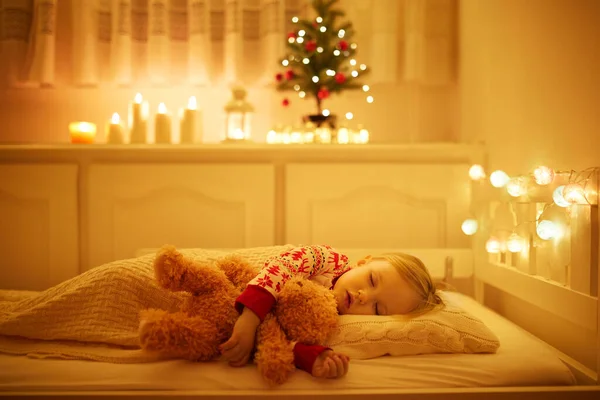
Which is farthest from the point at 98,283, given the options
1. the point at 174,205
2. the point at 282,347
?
the point at 174,205

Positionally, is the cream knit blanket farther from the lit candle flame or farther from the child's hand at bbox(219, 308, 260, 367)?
the lit candle flame

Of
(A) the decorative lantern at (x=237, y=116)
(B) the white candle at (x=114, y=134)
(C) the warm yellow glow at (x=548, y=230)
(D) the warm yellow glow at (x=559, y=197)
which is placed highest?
(A) the decorative lantern at (x=237, y=116)

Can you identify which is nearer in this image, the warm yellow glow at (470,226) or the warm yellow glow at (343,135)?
the warm yellow glow at (470,226)

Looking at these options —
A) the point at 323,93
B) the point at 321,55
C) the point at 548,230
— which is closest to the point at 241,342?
the point at 548,230

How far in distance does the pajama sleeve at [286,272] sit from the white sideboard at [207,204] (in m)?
0.61

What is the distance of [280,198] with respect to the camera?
1.96 meters

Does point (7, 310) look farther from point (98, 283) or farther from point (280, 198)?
point (280, 198)

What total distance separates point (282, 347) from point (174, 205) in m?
1.09

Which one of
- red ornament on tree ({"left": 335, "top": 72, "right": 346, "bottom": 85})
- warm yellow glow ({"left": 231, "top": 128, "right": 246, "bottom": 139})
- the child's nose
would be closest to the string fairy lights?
the child's nose

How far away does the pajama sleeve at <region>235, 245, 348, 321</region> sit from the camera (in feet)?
3.55

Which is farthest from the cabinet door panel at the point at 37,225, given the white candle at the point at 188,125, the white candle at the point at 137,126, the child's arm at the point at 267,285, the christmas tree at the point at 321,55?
the child's arm at the point at 267,285

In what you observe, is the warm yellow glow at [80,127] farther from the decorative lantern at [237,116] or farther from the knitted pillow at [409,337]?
the knitted pillow at [409,337]

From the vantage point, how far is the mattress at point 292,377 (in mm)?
1014

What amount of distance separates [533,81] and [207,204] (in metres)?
1.27
